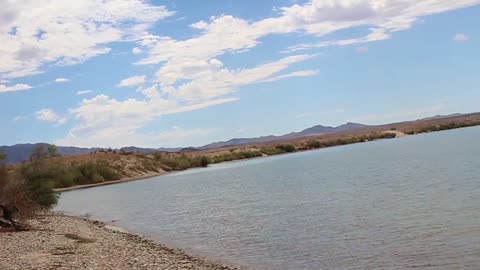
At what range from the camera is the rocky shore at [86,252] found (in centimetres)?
2040

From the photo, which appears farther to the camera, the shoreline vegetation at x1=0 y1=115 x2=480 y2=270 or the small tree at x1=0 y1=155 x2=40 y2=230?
the small tree at x1=0 y1=155 x2=40 y2=230

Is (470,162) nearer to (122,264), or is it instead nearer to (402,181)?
(402,181)

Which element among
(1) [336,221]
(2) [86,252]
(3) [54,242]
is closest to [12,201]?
(3) [54,242]

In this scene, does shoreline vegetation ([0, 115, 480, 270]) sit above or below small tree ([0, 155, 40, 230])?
below

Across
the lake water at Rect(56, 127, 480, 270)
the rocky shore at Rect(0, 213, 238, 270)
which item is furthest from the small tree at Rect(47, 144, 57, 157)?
the rocky shore at Rect(0, 213, 238, 270)

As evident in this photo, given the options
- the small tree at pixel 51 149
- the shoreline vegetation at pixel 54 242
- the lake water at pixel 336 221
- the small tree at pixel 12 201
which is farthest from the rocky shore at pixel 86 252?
the small tree at pixel 51 149

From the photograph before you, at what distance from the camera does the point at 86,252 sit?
23859 mm

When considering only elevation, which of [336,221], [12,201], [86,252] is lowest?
[336,221]

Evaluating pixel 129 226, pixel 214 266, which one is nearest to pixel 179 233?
pixel 129 226

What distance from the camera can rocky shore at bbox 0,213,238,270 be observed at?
20400mm

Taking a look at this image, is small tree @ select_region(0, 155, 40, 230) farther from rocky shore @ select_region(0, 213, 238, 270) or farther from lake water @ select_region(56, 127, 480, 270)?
lake water @ select_region(56, 127, 480, 270)

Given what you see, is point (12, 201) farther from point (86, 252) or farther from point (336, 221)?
point (336, 221)

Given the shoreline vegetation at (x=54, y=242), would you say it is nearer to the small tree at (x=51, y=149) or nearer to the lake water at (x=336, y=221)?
the lake water at (x=336, y=221)

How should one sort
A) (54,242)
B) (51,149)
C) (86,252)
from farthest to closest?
(51,149), (54,242), (86,252)
